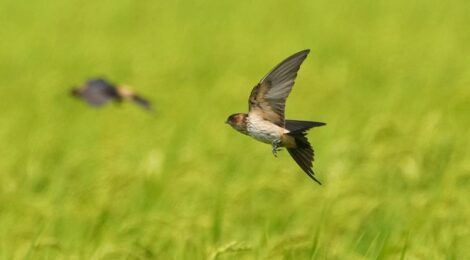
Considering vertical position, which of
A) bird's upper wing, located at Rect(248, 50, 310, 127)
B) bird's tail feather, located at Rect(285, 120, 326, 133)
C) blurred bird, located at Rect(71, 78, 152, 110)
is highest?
blurred bird, located at Rect(71, 78, 152, 110)

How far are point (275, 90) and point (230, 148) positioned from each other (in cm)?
442

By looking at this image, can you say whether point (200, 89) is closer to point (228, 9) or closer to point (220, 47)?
point (220, 47)

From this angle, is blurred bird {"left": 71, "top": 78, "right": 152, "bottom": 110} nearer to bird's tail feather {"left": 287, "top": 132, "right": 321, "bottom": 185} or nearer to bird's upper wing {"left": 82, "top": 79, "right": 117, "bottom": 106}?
bird's upper wing {"left": 82, "top": 79, "right": 117, "bottom": 106}

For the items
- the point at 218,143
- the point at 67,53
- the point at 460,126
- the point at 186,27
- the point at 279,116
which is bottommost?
the point at 279,116

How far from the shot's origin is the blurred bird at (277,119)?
218cm

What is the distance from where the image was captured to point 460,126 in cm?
699

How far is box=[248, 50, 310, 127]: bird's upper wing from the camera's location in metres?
2.21

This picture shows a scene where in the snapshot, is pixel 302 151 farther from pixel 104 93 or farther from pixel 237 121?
pixel 104 93

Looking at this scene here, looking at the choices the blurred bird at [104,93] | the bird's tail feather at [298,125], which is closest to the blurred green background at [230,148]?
the blurred bird at [104,93]

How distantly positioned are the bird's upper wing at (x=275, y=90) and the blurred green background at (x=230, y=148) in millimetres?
1111

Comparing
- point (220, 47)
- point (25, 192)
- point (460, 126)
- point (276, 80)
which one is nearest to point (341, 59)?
point (220, 47)

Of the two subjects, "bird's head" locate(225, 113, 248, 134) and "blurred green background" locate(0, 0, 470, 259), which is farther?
"blurred green background" locate(0, 0, 470, 259)

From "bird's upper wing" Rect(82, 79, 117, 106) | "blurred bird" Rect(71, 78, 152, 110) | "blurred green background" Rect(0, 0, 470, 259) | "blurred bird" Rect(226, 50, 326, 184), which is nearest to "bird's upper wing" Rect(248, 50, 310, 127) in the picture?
"blurred bird" Rect(226, 50, 326, 184)

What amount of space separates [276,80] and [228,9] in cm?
1692
